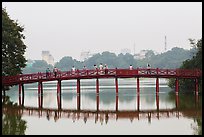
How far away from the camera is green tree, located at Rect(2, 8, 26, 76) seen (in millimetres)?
43656

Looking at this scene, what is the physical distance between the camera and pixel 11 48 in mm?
44875

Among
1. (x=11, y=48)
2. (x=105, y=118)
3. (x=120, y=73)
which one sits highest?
(x=11, y=48)

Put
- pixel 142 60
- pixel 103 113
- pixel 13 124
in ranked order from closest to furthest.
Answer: pixel 13 124
pixel 103 113
pixel 142 60

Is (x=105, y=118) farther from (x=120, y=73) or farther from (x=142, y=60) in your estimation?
(x=142, y=60)

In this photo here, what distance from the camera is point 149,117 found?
29781mm

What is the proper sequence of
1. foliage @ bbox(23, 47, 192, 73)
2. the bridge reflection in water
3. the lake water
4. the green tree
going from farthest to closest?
foliage @ bbox(23, 47, 192, 73), the green tree, the bridge reflection in water, the lake water

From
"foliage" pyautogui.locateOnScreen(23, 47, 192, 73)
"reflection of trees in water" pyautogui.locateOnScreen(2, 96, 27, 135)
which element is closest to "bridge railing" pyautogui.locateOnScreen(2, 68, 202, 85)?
"reflection of trees in water" pyautogui.locateOnScreen(2, 96, 27, 135)

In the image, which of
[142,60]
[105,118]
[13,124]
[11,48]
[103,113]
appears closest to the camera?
[13,124]

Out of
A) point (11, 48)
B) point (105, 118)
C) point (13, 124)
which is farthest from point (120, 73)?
point (13, 124)

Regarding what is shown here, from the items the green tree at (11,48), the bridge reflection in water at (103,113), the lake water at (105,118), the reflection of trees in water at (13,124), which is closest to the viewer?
the reflection of trees in water at (13,124)

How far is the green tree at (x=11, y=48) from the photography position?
4366 centimetres

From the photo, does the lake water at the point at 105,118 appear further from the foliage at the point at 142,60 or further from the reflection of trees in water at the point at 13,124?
the foliage at the point at 142,60

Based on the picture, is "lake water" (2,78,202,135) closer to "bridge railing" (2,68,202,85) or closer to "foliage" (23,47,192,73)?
"bridge railing" (2,68,202,85)

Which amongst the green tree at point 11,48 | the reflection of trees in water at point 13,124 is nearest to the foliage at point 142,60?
the green tree at point 11,48
